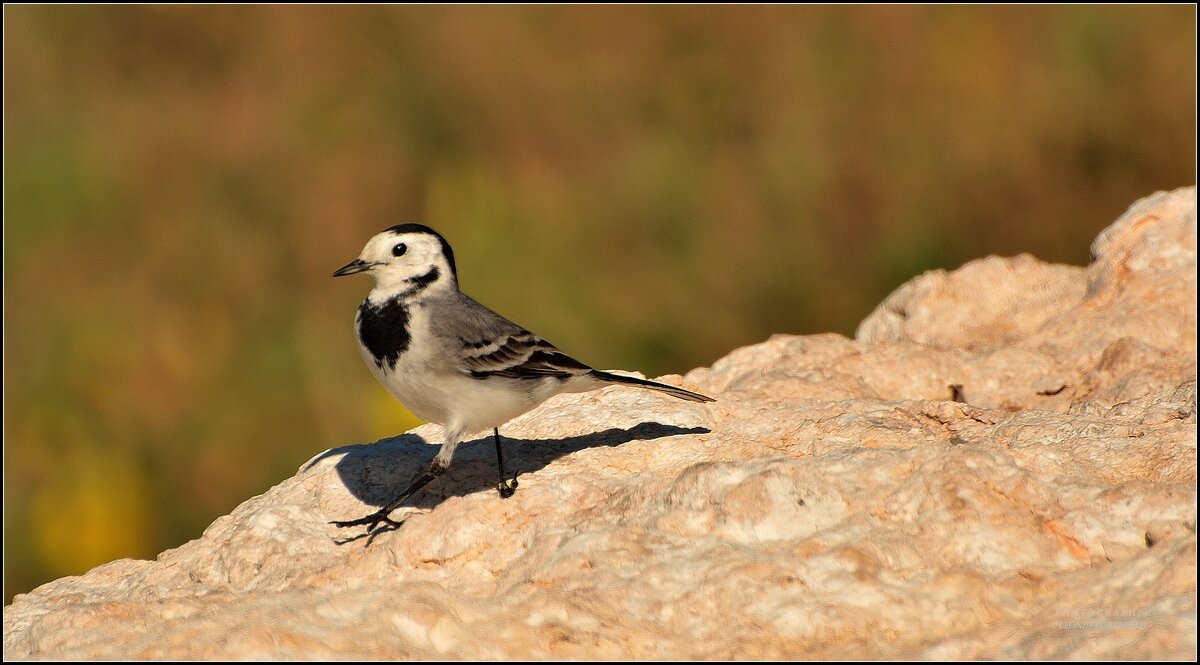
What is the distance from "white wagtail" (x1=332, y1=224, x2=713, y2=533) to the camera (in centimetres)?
551

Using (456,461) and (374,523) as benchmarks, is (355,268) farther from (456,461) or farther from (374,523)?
(374,523)

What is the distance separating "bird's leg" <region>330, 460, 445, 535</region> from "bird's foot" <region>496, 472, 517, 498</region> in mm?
324

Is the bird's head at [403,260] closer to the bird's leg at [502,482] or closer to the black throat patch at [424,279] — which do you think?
the black throat patch at [424,279]

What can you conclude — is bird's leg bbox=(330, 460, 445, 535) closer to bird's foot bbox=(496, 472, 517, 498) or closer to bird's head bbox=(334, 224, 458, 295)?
bird's foot bbox=(496, 472, 517, 498)

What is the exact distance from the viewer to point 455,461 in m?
5.79

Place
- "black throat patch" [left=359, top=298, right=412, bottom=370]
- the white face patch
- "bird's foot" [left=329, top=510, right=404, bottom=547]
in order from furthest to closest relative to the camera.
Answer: the white face patch < "black throat patch" [left=359, top=298, right=412, bottom=370] < "bird's foot" [left=329, top=510, right=404, bottom=547]

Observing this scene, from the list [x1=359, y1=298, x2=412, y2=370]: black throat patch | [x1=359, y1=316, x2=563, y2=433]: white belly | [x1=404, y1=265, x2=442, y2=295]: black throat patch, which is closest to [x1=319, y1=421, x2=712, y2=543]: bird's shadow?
[x1=359, y1=316, x2=563, y2=433]: white belly

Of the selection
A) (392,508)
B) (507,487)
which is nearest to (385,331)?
(392,508)

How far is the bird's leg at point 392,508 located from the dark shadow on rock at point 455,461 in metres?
0.07

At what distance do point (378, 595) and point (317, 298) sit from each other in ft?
21.0

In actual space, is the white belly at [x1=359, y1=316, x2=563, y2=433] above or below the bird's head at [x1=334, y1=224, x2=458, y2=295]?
below

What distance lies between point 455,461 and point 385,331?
0.68 metres

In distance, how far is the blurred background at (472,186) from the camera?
9.30 meters

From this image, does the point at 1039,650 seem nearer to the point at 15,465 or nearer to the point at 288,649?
the point at 288,649
